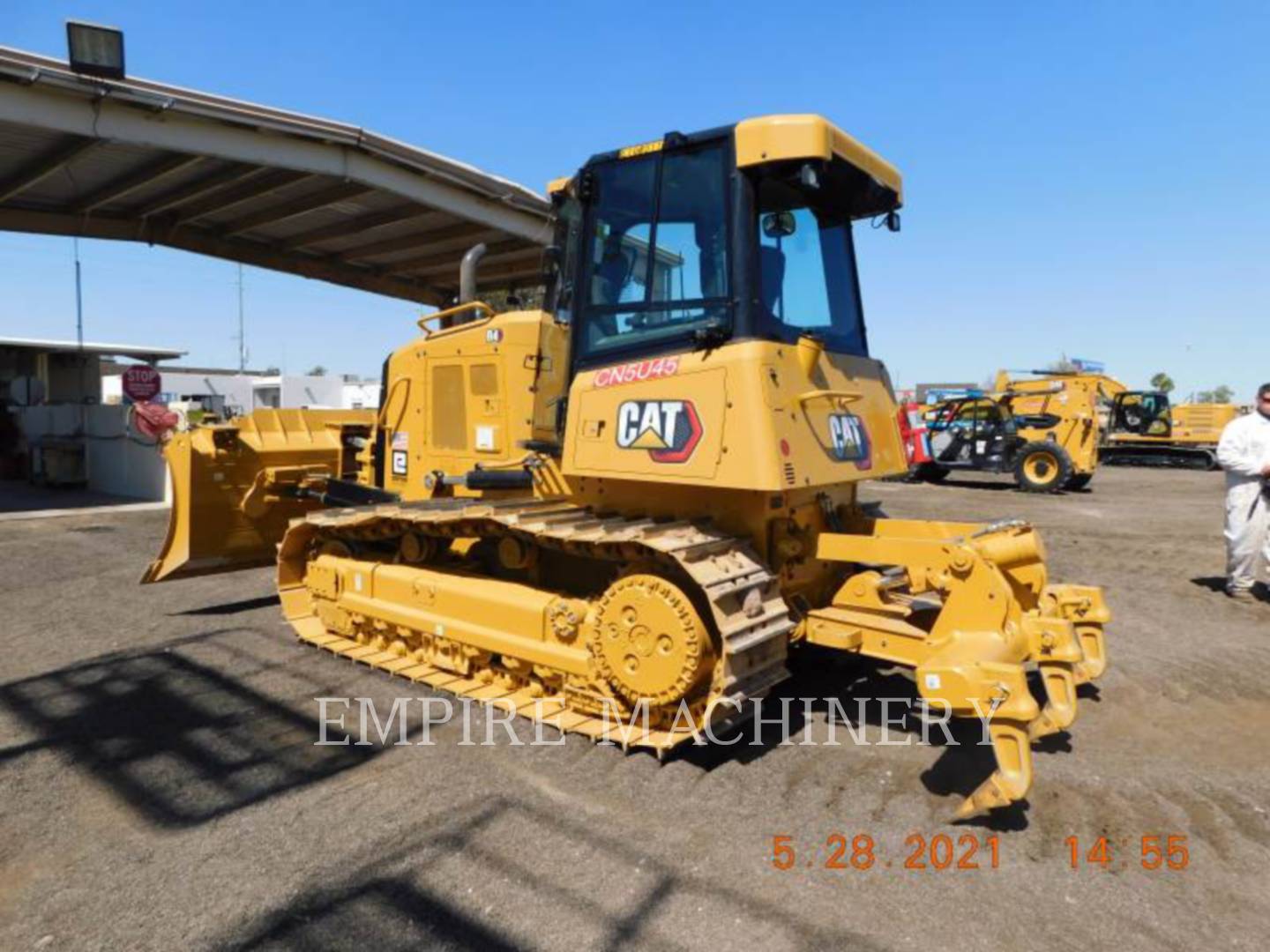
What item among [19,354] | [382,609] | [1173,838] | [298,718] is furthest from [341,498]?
[19,354]

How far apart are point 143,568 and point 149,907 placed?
22.9 ft

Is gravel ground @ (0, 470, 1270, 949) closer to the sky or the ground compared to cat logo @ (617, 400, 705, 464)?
closer to the ground

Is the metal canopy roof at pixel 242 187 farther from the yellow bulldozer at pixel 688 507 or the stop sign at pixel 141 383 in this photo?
the stop sign at pixel 141 383

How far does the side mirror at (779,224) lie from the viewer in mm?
4293

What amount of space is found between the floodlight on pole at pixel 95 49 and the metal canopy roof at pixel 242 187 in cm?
14

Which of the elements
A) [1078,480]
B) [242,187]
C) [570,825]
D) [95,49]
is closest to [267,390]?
[242,187]

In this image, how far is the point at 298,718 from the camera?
4.61 m

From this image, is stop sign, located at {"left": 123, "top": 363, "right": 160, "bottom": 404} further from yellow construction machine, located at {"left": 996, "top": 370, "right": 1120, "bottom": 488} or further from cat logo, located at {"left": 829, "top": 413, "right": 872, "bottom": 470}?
yellow construction machine, located at {"left": 996, "top": 370, "right": 1120, "bottom": 488}

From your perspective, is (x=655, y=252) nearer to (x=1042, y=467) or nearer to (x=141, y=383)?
(x=141, y=383)

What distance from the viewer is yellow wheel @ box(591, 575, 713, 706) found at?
3.87 meters

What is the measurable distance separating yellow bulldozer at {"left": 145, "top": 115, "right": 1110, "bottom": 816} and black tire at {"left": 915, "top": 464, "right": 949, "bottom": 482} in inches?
600

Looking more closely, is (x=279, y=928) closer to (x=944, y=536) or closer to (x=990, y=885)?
(x=990, y=885)

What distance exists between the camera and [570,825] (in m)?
3.48

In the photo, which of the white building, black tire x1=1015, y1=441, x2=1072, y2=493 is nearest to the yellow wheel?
black tire x1=1015, y1=441, x2=1072, y2=493
